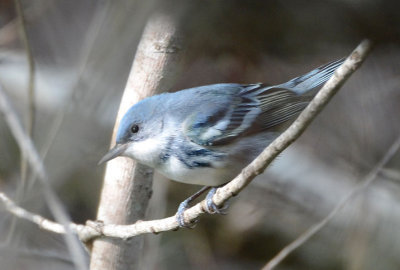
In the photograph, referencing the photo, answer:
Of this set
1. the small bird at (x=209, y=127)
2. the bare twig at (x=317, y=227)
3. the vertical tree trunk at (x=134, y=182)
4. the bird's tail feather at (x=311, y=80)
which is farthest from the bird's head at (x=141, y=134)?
the bare twig at (x=317, y=227)

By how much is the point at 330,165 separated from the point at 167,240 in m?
1.78

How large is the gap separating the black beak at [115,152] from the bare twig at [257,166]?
13.4 inches

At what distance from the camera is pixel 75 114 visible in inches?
70.1

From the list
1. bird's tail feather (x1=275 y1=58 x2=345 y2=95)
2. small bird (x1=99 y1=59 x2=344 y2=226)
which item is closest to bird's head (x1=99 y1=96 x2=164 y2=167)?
small bird (x1=99 y1=59 x2=344 y2=226)

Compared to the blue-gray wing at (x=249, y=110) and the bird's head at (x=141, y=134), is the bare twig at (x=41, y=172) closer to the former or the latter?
the bird's head at (x=141, y=134)

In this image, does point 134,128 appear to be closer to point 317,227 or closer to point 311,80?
point 311,80

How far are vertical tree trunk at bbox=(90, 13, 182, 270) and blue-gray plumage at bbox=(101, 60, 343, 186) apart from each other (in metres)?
0.15

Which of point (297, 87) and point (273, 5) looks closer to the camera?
point (273, 5)

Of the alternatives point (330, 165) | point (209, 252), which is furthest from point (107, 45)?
point (209, 252)

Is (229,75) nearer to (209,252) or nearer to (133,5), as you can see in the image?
(209,252)

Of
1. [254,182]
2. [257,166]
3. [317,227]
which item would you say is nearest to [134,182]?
[317,227]

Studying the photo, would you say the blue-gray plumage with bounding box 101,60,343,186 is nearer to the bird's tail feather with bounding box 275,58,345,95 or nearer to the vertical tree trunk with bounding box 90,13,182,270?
the bird's tail feather with bounding box 275,58,345,95

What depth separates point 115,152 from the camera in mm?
2834

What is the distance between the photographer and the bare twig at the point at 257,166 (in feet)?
4.54
